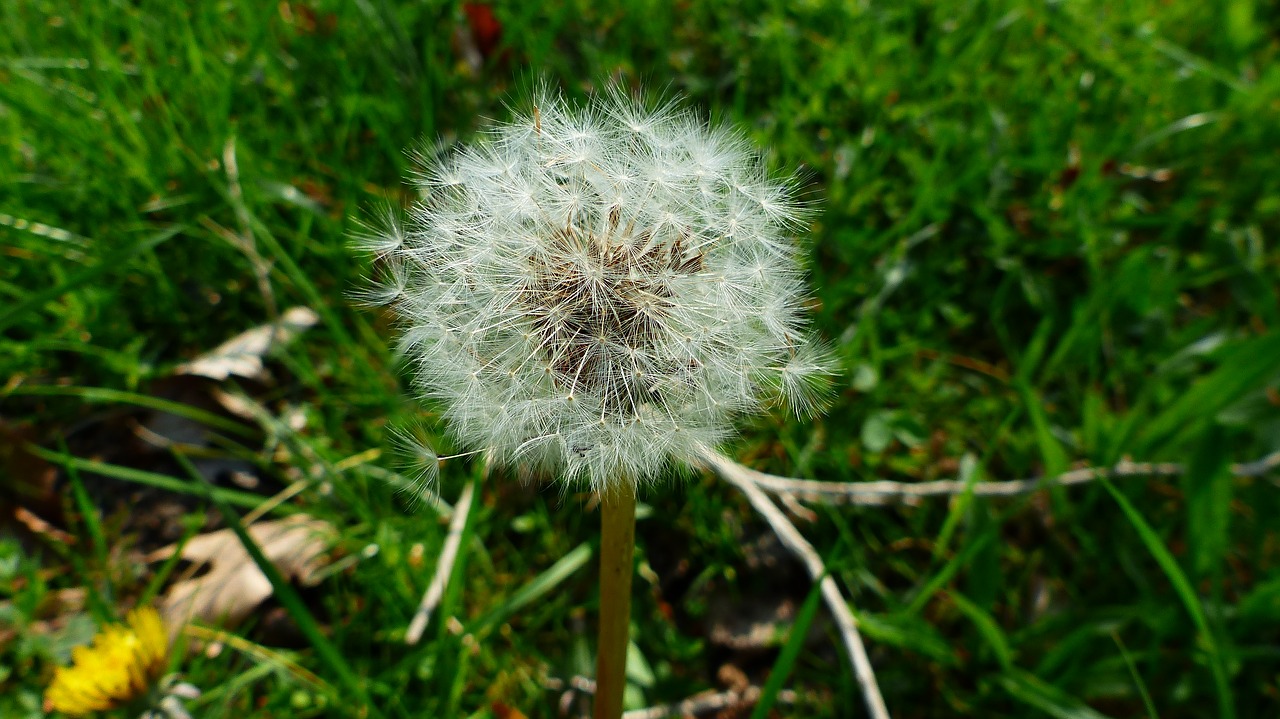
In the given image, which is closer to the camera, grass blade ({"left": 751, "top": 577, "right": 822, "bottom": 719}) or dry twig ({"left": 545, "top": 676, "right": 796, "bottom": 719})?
grass blade ({"left": 751, "top": 577, "right": 822, "bottom": 719})

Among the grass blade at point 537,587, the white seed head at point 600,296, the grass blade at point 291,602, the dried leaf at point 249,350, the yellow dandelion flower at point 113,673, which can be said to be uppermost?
the dried leaf at point 249,350

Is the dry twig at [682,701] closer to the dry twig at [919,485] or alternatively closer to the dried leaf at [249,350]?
the dry twig at [919,485]

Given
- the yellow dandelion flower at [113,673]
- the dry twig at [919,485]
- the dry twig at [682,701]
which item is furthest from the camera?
the dry twig at [919,485]

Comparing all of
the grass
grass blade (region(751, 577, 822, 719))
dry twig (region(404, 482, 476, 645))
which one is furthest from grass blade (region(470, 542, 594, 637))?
grass blade (region(751, 577, 822, 719))

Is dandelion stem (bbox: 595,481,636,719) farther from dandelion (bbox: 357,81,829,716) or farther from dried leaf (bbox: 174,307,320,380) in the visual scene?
dried leaf (bbox: 174,307,320,380)

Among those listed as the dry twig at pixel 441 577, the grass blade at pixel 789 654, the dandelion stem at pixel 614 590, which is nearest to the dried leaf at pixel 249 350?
the dry twig at pixel 441 577
